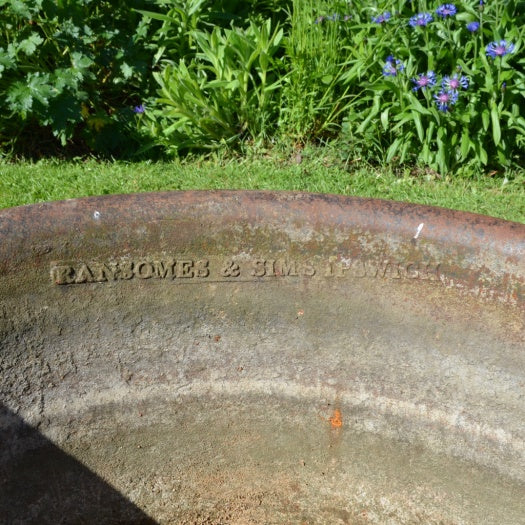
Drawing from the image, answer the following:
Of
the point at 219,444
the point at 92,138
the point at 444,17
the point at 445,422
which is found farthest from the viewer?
the point at 92,138

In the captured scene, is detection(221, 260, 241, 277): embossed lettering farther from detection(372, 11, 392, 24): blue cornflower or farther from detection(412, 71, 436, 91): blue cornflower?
detection(372, 11, 392, 24): blue cornflower

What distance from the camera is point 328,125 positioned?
3.92 meters

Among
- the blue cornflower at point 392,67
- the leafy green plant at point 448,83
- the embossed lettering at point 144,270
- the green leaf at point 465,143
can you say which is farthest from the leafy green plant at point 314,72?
the embossed lettering at point 144,270

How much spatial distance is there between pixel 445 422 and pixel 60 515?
116cm

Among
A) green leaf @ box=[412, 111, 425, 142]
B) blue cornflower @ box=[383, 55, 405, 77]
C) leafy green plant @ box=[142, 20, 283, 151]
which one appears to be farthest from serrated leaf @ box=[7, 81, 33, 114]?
green leaf @ box=[412, 111, 425, 142]

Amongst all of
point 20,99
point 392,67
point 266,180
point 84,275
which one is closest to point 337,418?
point 84,275

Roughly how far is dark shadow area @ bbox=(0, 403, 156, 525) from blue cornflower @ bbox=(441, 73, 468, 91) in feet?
7.53

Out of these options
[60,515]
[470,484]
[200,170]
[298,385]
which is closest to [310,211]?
[298,385]

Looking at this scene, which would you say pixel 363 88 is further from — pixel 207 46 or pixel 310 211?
pixel 310 211

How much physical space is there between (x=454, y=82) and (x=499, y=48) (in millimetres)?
237

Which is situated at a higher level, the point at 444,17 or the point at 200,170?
the point at 444,17

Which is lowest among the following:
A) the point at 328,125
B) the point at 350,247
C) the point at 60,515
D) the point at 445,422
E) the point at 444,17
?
the point at 60,515

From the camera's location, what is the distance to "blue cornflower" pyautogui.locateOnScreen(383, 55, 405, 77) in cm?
357

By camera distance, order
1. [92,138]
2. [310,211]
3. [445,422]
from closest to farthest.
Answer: [310,211] → [445,422] → [92,138]
